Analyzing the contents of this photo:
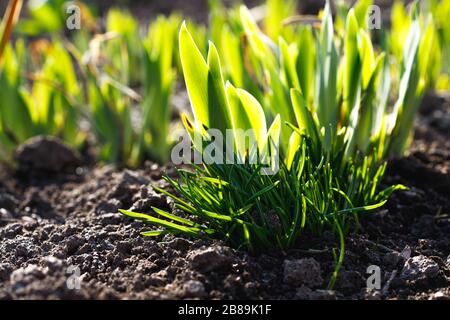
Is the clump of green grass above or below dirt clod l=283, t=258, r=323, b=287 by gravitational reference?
above

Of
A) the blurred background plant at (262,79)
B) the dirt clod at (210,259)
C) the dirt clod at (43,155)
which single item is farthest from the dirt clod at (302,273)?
the dirt clod at (43,155)

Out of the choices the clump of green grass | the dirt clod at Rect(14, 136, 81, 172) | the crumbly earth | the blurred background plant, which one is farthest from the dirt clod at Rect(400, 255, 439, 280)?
the dirt clod at Rect(14, 136, 81, 172)

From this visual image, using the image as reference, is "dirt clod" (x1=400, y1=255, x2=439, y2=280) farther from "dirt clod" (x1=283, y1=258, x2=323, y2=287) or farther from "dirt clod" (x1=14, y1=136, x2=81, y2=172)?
"dirt clod" (x1=14, y1=136, x2=81, y2=172)

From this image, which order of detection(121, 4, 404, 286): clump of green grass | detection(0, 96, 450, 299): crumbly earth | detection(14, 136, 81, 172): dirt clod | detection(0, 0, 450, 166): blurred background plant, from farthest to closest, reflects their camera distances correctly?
detection(14, 136, 81, 172): dirt clod → detection(0, 0, 450, 166): blurred background plant → detection(121, 4, 404, 286): clump of green grass → detection(0, 96, 450, 299): crumbly earth

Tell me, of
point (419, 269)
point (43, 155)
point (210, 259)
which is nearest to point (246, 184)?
point (210, 259)

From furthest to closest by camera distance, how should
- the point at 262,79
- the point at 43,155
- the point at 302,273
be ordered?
the point at 43,155
the point at 262,79
the point at 302,273

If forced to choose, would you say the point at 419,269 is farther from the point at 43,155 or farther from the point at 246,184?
the point at 43,155

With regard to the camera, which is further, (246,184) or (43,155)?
(43,155)

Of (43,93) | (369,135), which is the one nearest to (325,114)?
(369,135)
